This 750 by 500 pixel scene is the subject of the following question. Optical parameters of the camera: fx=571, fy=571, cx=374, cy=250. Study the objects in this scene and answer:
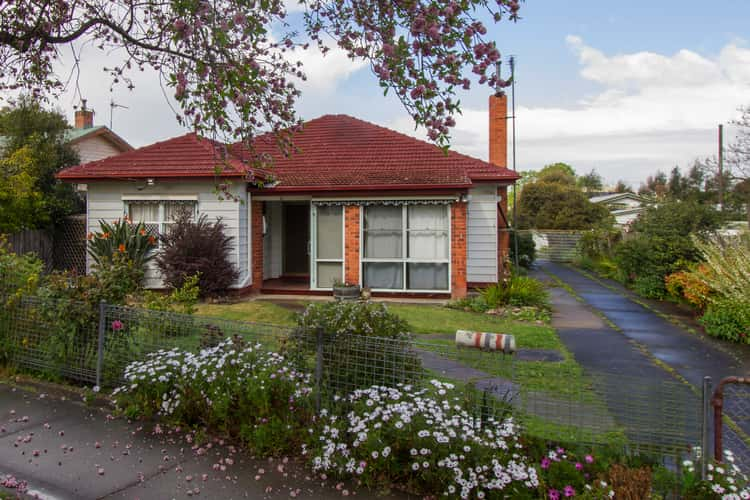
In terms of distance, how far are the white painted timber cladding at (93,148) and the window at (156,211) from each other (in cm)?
1094

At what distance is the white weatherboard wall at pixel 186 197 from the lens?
1327cm

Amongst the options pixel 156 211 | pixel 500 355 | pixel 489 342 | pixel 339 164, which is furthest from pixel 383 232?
Answer: pixel 500 355

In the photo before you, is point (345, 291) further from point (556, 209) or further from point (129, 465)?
point (556, 209)

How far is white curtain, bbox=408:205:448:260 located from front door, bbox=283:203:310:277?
4.21 meters

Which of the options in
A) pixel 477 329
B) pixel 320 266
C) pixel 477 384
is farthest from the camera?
pixel 320 266

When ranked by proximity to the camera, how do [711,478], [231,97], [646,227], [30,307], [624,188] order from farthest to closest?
[624,188] < [646,227] < [30,307] < [231,97] < [711,478]

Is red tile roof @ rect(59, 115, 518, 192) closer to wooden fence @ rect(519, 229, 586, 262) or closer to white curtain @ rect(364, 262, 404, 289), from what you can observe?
white curtain @ rect(364, 262, 404, 289)

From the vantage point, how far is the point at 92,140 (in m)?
24.9

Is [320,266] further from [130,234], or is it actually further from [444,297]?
[130,234]

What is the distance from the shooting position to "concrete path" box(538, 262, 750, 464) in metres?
3.73

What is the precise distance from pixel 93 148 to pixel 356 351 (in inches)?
960

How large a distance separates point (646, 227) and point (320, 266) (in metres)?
9.21

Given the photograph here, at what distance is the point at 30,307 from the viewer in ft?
20.3

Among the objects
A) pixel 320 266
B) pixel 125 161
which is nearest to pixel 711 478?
pixel 320 266
